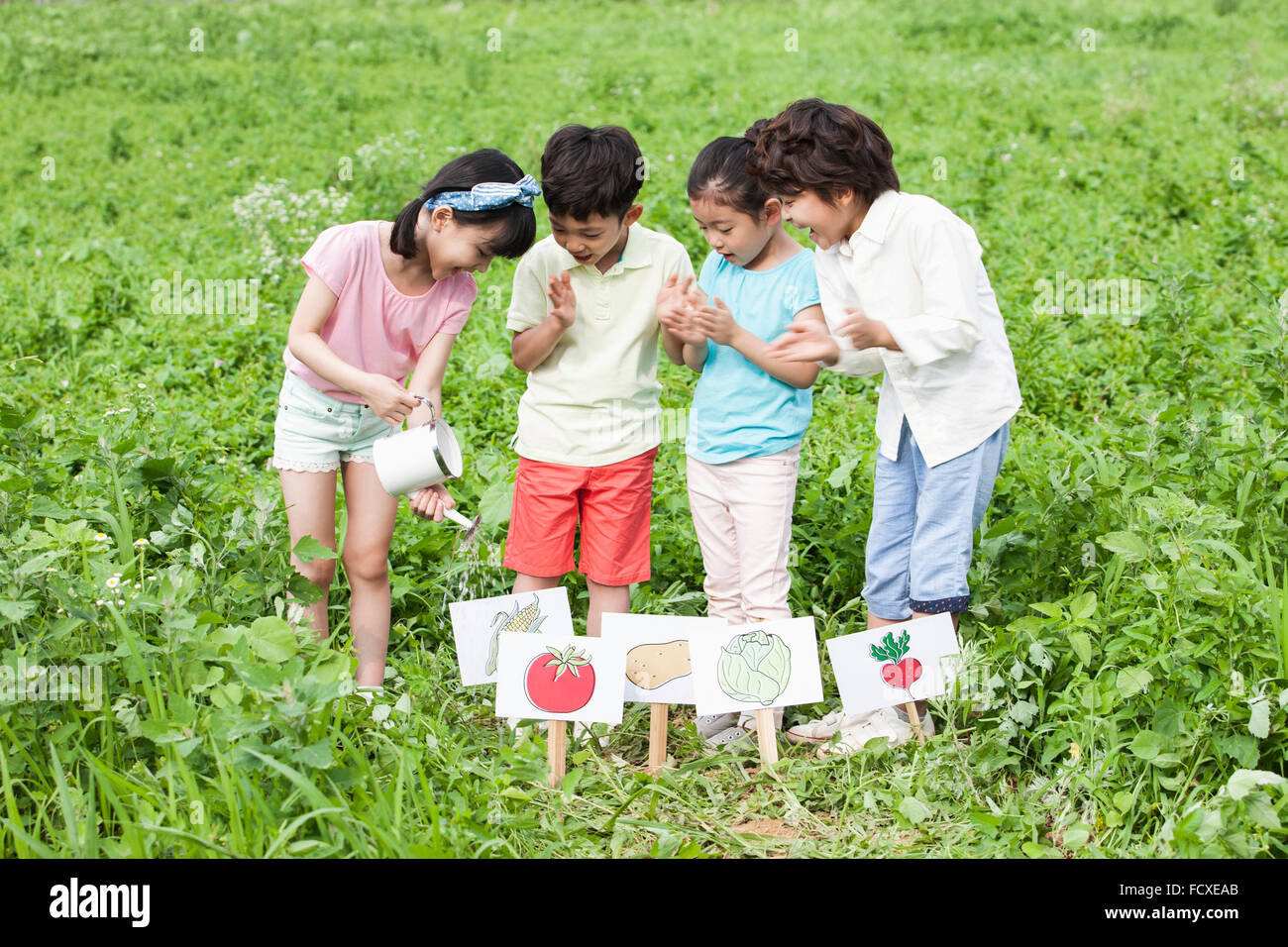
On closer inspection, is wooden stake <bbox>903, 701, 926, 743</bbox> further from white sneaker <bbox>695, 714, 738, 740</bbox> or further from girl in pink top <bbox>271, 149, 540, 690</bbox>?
girl in pink top <bbox>271, 149, 540, 690</bbox>

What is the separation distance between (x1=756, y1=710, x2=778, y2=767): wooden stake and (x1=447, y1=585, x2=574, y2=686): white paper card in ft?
1.65

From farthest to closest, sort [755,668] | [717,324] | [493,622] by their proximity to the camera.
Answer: [493,622], [755,668], [717,324]

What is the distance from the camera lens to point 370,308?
9.10 feet

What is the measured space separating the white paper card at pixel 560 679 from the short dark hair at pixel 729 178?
1.05 metres

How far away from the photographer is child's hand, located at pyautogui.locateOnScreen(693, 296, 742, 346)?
2.57 m

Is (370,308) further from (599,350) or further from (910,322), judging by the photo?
(910,322)

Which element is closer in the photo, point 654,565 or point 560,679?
point 560,679

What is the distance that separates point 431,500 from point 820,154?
1.19 metres

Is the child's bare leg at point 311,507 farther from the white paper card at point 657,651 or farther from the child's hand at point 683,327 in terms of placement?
the child's hand at point 683,327

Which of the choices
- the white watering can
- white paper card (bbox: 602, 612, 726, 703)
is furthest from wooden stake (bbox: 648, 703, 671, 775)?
the white watering can

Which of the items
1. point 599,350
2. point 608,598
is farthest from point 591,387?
point 608,598

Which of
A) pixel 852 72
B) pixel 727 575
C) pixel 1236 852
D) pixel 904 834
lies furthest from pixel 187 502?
pixel 852 72

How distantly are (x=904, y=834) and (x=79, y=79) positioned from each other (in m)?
10.4

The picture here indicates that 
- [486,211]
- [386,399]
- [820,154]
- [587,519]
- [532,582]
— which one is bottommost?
[532,582]
